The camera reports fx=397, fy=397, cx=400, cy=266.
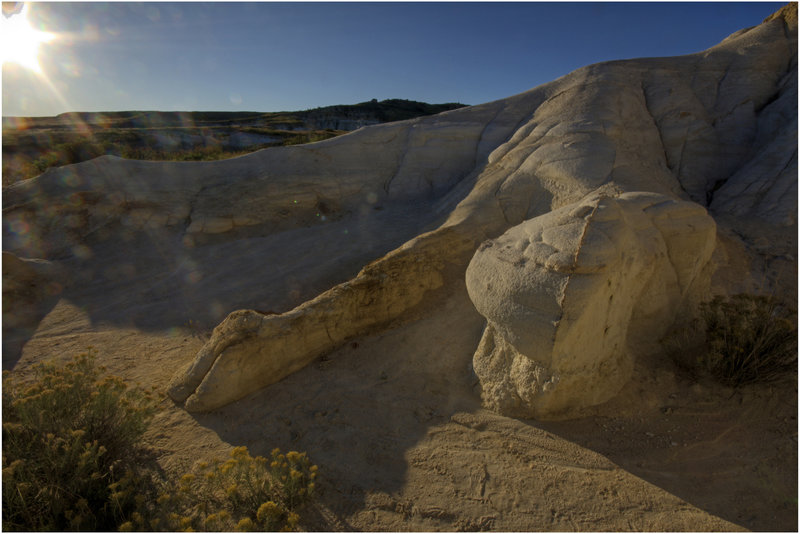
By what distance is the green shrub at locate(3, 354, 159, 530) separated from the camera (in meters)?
2.50

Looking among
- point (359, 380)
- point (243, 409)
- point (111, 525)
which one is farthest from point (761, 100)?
point (111, 525)

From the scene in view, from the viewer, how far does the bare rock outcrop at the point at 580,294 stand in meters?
2.96

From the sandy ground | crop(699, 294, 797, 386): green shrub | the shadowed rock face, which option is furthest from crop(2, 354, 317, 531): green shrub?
crop(699, 294, 797, 386): green shrub

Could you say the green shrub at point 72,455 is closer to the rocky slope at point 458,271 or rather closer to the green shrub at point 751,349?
the rocky slope at point 458,271

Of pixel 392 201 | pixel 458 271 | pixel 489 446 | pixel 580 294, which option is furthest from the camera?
pixel 392 201

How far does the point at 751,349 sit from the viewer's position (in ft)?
11.1

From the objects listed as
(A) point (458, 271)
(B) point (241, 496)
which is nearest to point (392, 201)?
(A) point (458, 271)

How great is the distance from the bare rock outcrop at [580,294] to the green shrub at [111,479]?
1.81 m

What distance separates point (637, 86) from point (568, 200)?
170 inches

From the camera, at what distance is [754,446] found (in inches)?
117

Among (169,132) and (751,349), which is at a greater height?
(169,132)

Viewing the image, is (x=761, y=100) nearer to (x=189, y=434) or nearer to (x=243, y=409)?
(x=243, y=409)

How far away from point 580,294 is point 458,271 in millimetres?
2526

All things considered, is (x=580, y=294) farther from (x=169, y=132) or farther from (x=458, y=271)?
(x=169, y=132)
